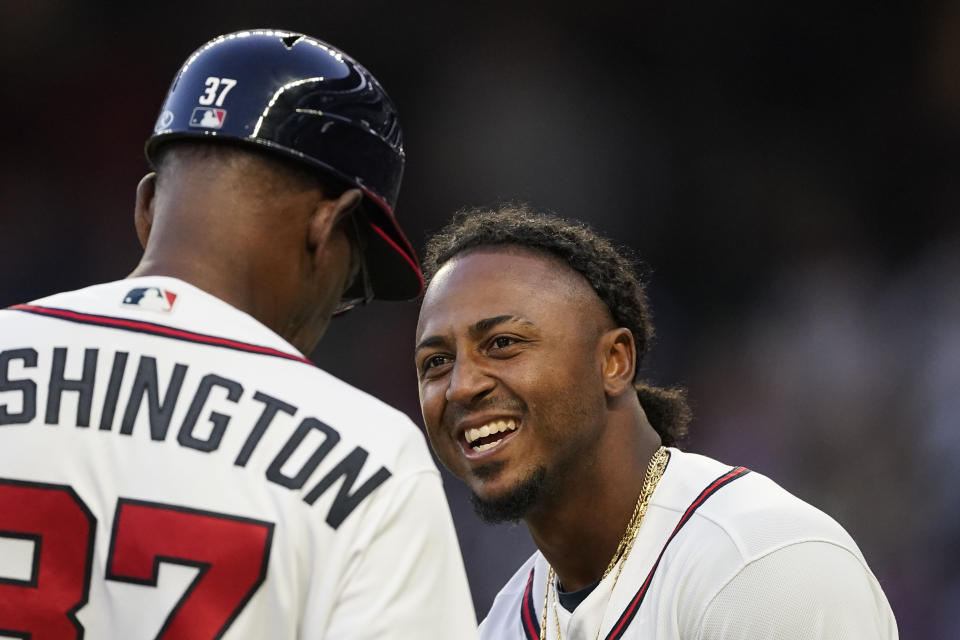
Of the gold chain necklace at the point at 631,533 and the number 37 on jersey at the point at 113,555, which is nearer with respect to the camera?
the number 37 on jersey at the point at 113,555

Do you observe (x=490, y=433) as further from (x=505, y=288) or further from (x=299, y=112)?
(x=299, y=112)

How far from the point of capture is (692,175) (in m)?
7.42

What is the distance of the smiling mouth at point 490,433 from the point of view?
9.89 feet

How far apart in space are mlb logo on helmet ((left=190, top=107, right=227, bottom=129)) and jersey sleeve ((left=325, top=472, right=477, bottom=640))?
0.67 meters

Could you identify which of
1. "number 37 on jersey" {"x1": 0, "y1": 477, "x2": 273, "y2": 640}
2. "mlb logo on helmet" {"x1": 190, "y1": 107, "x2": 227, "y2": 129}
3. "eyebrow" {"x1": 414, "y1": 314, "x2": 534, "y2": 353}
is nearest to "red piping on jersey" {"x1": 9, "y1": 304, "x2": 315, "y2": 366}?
"number 37 on jersey" {"x1": 0, "y1": 477, "x2": 273, "y2": 640}

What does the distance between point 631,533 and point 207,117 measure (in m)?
1.65

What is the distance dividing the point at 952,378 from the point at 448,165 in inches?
139

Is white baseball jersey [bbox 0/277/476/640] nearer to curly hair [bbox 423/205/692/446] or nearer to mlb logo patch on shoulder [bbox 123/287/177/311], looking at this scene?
mlb logo patch on shoulder [bbox 123/287/177/311]

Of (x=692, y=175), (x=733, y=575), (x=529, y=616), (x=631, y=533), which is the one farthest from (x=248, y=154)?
(x=692, y=175)

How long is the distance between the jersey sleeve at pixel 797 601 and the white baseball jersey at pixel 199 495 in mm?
926

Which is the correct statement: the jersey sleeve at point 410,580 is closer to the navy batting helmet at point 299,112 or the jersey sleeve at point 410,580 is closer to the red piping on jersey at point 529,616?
the navy batting helmet at point 299,112

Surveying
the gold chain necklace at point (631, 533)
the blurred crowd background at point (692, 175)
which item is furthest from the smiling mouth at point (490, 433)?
the blurred crowd background at point (692, 175)

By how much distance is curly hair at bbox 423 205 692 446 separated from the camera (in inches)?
127

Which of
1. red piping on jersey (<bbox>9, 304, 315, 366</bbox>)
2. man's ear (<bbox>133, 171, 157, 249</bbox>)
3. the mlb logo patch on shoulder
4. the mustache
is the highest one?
man's ear (<bbox>133, 171, 157, 249</bbox>)
